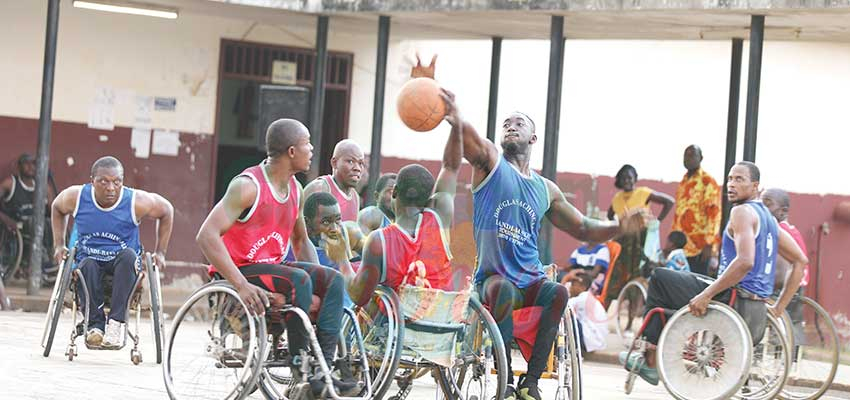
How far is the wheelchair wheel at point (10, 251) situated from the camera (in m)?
17.8

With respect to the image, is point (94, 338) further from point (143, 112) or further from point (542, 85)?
point (542, 85)

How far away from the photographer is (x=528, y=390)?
876cm

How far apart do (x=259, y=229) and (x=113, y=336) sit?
3306 millimetres

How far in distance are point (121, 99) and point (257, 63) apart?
1.82 meters

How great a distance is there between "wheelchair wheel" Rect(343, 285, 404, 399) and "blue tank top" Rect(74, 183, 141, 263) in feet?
10.6

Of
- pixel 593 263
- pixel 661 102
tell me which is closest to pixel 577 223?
pixel 593 263

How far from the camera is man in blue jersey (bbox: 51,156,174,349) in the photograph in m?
11.5

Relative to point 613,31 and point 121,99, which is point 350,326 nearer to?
point 613,31

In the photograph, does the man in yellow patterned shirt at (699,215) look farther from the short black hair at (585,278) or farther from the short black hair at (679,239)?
the short black hair at (585,278)

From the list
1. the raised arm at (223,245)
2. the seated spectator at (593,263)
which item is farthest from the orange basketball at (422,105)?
the seated spectator at (593,263)

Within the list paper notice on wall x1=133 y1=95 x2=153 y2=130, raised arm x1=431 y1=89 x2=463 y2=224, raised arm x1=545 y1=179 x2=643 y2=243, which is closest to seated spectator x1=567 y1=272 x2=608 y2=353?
raised arm x1=545 y1=179 x2=643 y2=243

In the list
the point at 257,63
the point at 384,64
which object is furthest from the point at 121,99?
the point at 384,64

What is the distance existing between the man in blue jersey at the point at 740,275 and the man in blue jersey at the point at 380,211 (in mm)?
2068

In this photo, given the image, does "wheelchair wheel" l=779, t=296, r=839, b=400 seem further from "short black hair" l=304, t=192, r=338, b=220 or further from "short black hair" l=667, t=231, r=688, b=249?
"short black hair" l=304, t=192, r=338, b=220
